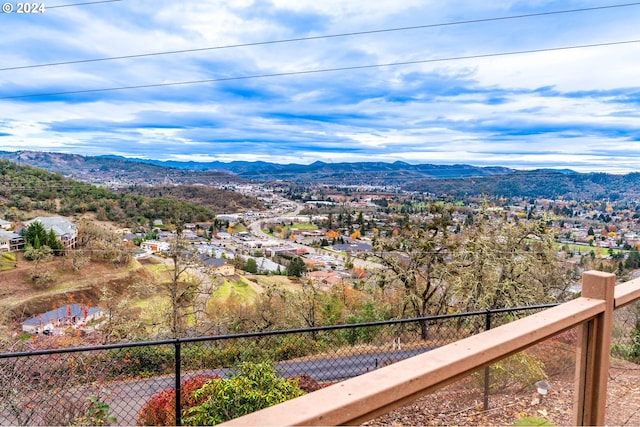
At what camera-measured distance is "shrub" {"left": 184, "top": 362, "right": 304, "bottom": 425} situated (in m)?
3.45

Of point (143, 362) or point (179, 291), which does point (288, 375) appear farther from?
point (179, 291)

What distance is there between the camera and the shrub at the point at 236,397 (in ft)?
11.3

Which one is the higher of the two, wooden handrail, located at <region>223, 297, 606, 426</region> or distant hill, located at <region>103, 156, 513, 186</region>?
distant hill, located at <region>103, 156, 513, 186</region>

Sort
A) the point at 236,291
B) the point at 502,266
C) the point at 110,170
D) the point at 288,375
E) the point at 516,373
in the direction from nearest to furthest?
the point at 516,373, the point at 288,375, the point at 502,266, the point at 236,291, the point at 110,170

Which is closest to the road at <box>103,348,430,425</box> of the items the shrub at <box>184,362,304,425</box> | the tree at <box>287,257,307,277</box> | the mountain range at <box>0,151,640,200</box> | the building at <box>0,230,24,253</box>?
the shrub at <box>184,362,304,425</box>

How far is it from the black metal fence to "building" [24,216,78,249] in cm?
2175

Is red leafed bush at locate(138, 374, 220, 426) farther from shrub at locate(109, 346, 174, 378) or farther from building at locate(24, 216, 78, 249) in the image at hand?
building at locate(24, 216, 78, 249)

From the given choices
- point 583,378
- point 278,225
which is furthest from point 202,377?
point 278,225

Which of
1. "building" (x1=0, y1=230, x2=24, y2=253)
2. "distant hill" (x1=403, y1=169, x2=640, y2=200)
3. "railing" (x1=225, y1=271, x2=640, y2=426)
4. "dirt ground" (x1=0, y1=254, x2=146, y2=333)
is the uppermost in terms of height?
"distant hill" (x1=403, y1=169, x2=640, y2=200)

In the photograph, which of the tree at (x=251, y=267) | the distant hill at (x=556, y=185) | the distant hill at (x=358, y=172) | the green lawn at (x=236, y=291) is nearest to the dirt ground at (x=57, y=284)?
the tree at (x=251, y=267)

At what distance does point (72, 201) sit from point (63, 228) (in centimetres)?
573

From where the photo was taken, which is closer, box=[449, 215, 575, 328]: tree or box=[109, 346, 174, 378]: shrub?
box=[109, 346, 174, 378]: shrub

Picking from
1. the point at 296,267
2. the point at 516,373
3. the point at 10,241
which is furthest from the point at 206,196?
the point at 516,373

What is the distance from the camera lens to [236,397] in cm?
351
